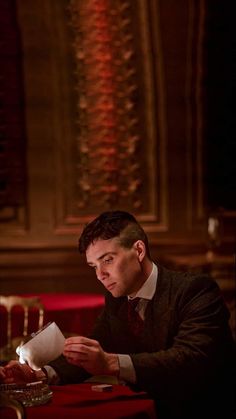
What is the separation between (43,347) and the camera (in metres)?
2.08

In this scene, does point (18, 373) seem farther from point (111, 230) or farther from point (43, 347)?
point (111, 230)

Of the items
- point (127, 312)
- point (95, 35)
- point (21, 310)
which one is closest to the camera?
point (127, 312)

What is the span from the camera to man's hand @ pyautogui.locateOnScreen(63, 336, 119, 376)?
207 centimetres

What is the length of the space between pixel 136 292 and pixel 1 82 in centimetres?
428

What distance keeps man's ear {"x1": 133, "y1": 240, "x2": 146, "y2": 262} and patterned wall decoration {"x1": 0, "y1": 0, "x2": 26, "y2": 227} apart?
408 centimetres

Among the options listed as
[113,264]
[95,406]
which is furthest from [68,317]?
[95,406]

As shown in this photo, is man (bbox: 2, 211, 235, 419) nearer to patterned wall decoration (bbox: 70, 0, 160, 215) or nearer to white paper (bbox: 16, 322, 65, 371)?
white paper (bbox: 16, 322, 65, 371)

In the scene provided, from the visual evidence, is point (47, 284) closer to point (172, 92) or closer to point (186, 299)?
point (172, 92)

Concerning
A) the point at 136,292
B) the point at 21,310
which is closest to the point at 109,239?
the point at 136,292

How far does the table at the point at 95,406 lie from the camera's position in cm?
199

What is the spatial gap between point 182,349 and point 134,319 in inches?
10.3

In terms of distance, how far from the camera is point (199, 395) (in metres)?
2.31

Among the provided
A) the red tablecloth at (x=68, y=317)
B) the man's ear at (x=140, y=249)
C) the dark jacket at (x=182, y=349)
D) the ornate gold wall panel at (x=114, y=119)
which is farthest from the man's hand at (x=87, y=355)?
the ornate gold wall panel at (x=114, y=119)

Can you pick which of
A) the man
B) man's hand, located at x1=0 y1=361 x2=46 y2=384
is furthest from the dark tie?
man's hand, located at x1=0 y1=361 x2=46 y2=384
